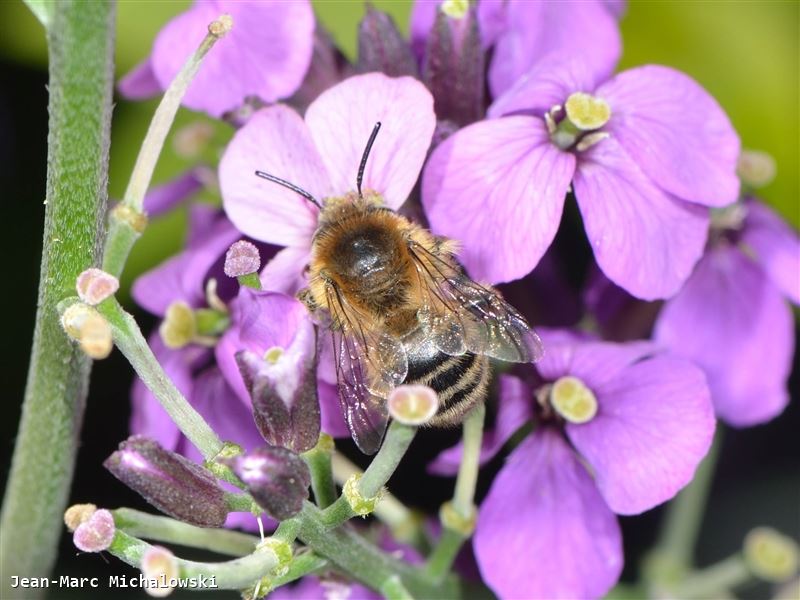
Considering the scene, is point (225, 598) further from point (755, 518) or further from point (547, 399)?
point (755, 518)

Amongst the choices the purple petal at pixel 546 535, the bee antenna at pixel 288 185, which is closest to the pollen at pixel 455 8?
the bee antenna at pixel 288 185

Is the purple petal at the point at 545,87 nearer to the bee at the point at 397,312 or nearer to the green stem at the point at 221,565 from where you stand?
the bee at the point at 397,312

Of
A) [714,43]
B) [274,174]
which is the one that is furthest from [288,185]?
[714,43]

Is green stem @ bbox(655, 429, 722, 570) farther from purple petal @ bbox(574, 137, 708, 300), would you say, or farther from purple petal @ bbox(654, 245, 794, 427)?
purple petal @ bbox(574, 137, 708, 300)

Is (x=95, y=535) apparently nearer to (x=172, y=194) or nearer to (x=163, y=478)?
(x=163, y=478)

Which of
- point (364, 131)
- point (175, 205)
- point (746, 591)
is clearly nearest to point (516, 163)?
point (364, 131)

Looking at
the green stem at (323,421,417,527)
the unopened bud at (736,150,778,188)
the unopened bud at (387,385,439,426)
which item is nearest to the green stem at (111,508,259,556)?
the green stem at (323,421,417,527)
